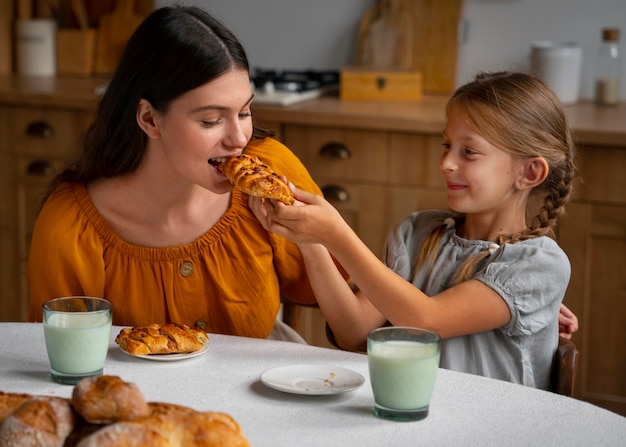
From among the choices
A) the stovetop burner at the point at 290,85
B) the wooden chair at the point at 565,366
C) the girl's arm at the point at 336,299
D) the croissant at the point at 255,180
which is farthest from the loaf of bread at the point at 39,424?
the stovetop burner at the point at 290,85

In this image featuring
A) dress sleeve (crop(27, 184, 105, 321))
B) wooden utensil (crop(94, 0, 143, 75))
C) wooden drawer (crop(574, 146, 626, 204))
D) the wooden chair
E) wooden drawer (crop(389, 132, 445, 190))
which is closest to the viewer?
the wooden chair

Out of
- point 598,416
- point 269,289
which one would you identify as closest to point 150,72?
point 269,289

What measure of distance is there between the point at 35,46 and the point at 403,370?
2.98m

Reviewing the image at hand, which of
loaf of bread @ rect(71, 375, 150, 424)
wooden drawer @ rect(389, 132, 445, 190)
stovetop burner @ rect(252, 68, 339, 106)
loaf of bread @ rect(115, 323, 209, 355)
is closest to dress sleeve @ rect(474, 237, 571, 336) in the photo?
loaf of bread @ rect(115, 323, 209, 355)

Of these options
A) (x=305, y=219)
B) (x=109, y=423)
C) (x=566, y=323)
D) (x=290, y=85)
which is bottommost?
(x=566, y=323)

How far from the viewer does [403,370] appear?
1174mm

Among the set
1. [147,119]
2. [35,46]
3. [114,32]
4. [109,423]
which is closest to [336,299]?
[147,119]

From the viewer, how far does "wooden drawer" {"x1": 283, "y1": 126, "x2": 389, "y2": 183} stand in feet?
9.34

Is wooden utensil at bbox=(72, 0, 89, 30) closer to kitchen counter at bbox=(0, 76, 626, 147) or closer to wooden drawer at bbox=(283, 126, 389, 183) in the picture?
kitchen counter at bbox=(0, 76, 626, 147)

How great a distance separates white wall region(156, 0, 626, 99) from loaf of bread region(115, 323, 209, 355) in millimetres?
1881

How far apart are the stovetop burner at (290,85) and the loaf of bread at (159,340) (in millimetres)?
1597

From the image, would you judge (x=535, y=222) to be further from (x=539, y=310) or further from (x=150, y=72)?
(x=150, y=72)

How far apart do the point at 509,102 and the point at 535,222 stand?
23cm

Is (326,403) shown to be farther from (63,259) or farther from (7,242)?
(7,242)
